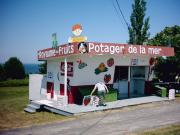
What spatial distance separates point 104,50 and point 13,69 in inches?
1668

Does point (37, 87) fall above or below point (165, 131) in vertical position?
above

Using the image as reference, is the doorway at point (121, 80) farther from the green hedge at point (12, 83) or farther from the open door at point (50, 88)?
the green hedge at point (12, 83)

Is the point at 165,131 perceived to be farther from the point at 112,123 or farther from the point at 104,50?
the point at 104,50

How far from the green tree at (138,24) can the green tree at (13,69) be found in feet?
93.2

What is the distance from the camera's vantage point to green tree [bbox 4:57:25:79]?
54.0 m

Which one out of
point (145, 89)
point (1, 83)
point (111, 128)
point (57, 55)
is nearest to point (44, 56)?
point (57, 55)

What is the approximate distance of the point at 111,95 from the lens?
17.7 m

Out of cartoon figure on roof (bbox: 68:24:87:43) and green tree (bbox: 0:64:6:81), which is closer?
cartoon figure on roof (bbox: 68:24:87:43)

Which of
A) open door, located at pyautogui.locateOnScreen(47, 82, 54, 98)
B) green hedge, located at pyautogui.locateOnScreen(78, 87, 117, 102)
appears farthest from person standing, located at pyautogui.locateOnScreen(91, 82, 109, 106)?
open door, located at pyautogui.locateOnScreen(47, 82, 54, 98)

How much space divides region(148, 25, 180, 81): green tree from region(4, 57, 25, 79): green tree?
36.3 metres

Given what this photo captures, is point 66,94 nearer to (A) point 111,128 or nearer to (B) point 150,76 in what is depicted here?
(A) point 111,128

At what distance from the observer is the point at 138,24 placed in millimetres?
35938

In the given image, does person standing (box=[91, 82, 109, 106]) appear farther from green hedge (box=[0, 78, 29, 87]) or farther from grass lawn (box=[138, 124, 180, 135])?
green hedge (box=[0, 78, 29, 87])

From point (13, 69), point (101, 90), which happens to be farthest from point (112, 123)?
point (13, 69)
